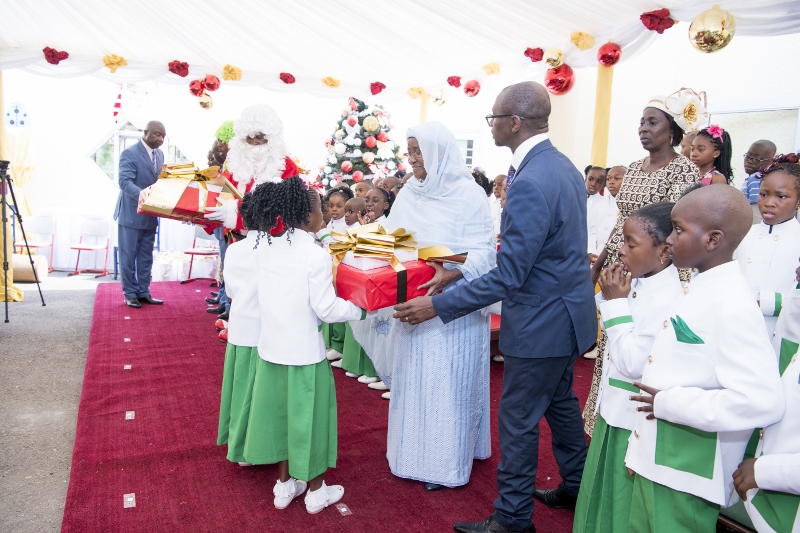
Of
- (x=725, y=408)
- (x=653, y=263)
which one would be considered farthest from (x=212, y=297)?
(x=725, y=408)

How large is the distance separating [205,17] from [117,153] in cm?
564

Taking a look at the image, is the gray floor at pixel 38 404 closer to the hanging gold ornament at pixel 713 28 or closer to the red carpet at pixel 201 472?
the red carpet at pixel 201 472

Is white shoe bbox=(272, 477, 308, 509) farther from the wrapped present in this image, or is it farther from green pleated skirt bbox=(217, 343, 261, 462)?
the wrapped present

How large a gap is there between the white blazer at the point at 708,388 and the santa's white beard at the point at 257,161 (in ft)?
10.8

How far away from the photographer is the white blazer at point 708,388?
1.50 m

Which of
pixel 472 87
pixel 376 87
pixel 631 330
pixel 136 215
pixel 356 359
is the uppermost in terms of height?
pixel 376 87

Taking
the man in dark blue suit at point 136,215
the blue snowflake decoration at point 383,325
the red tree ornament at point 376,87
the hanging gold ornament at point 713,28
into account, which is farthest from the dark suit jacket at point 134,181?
the hanging gold ornament at point 713,28

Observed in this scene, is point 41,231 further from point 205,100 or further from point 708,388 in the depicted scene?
point 708,388

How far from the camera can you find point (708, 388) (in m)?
1.62

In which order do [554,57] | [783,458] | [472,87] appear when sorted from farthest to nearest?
[472,87] < [554,57] < [783,458]

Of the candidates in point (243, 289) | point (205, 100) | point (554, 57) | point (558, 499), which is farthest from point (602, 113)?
point (205, 100)

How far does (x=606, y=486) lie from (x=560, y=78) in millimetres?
5565

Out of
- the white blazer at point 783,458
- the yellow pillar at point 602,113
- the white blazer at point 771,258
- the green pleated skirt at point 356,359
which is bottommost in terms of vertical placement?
the green pleated skirt at point 356,359

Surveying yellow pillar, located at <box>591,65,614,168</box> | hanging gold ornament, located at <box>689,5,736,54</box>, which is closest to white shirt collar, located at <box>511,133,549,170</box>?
hanging gold ornament, located at <box>689,5,736,54</box>
